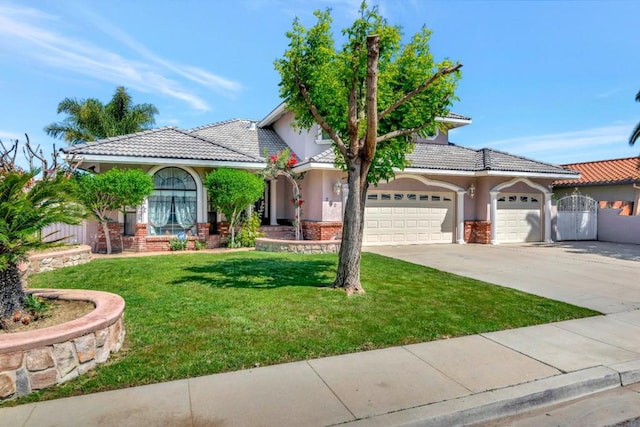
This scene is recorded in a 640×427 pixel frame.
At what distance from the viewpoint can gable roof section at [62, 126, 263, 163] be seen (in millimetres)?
12703

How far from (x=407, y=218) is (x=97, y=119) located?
23.2 m

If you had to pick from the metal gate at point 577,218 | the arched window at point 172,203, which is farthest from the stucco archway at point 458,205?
the arched window at point 172,203

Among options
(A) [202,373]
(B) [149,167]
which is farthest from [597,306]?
(B) [149,167]

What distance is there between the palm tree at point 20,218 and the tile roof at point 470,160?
37.1 ft

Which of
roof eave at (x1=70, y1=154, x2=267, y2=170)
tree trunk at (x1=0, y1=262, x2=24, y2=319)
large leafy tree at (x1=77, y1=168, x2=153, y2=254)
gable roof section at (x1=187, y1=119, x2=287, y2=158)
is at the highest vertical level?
gable roof section at (x1=187, y1=119, x2=287, y2=158)

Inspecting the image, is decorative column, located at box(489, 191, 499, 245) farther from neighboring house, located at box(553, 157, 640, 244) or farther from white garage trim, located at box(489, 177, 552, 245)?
neighboring house, located at box(553, 157, 640, 244)

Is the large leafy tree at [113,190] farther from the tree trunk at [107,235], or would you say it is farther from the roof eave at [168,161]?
the roof eave at [168,161]

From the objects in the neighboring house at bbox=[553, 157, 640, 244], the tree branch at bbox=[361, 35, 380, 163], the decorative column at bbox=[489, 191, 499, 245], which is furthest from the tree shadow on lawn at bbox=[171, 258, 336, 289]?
the neighboring house at bbox=[553, 157, 640, 244]

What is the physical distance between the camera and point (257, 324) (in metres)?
5.55

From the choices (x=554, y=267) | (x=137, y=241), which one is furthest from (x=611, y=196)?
(x=137, y=241)

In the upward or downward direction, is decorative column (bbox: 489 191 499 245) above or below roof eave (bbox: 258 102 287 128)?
below

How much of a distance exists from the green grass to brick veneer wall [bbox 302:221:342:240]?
4.44 meters

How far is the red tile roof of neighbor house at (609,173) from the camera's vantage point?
68.9 feet

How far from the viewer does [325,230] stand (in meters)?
14.8
